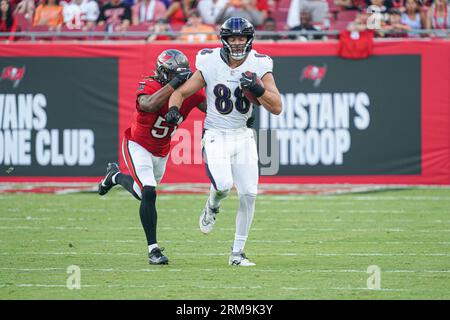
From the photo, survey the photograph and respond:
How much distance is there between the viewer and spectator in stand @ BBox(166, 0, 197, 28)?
16828 mm

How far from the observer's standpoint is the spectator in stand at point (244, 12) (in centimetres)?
1619

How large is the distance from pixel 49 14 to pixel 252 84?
29.2ft

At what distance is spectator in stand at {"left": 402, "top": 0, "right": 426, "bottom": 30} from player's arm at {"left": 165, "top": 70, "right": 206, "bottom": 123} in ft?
25.0

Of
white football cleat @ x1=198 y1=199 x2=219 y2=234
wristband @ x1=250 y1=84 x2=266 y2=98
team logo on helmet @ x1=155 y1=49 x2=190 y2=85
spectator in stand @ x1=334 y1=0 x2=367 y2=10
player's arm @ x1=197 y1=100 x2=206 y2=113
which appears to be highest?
spectator in stand @ x1=334 y1=0 x2=367 y2=10

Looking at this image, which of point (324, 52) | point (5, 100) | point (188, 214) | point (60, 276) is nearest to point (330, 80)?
point (324, 52)

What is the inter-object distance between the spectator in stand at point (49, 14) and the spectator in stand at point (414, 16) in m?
5.31

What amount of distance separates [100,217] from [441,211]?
161 inches

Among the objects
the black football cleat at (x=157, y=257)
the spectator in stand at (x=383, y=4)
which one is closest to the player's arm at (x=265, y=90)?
the black football cleat at (x=157, y=257)

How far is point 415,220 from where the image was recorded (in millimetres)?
11953

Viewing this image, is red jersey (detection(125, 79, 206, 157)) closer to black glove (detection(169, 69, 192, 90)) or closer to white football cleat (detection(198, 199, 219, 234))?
black glove (detection(169, 69, 192, 90))

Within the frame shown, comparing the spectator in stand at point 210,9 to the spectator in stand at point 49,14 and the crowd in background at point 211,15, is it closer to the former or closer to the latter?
the crowd in background at point 211,15

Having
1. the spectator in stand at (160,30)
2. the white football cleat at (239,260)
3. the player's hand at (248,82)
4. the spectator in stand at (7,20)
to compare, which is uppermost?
the spectator in stand at (7,20)

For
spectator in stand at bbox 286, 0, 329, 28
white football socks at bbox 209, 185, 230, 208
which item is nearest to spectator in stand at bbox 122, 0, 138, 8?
spectator in stand at bbox 286, 0, 329, 28

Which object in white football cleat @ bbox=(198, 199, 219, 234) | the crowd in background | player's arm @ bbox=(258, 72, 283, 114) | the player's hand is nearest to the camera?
the player's hand
